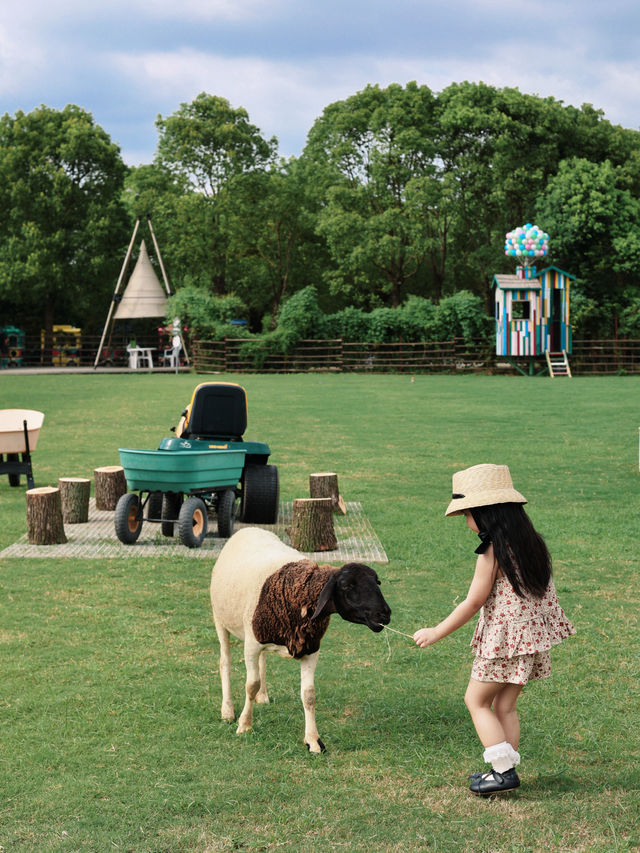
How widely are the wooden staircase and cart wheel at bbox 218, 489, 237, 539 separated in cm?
3218

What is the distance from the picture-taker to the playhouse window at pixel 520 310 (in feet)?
137

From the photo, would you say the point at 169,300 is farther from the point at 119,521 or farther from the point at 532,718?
the point at 532,718

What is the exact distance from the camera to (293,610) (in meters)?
4.78

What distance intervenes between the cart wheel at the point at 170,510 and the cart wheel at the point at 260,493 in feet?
2.45

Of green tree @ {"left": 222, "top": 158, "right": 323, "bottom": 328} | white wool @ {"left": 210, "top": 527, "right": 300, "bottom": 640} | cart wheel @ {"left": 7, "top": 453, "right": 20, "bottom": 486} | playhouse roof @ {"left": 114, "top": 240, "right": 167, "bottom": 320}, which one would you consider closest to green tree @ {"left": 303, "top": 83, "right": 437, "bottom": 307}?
green tree @ {"left": 222, "top": 158, "right": 323, "bottom": 328}

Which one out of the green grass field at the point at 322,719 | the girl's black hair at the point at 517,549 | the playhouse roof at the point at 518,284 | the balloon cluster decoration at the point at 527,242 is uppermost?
the balloon cluster decoration at the point at 527,242

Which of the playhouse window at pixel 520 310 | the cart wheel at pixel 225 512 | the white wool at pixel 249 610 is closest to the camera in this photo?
the white wool at pixel 249 610

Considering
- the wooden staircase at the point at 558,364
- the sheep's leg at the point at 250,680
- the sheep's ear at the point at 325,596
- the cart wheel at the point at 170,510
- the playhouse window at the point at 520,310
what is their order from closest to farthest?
the sheep's ear at the point at 325,596 < the sheep's leg at the point at 250,680 < the cart wheel at the point at 170,510 < the wooden staircase at the point at 558,364 < the playhouse window at the point at 520,310

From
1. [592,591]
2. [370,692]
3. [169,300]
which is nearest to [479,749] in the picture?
[370,692]

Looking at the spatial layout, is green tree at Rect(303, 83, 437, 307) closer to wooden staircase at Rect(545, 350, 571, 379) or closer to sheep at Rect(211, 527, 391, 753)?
wooden staircase at Rect(545, 350, 571, 379)

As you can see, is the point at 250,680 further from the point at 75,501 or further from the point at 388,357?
the point at 388,357

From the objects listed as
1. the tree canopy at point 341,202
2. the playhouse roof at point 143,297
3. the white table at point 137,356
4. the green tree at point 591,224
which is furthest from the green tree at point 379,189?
the white table at point 137,356

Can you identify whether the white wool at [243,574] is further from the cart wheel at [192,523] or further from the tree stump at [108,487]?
the tree stump at [108,487]

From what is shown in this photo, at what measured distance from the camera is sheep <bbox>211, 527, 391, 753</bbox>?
4562 mm
